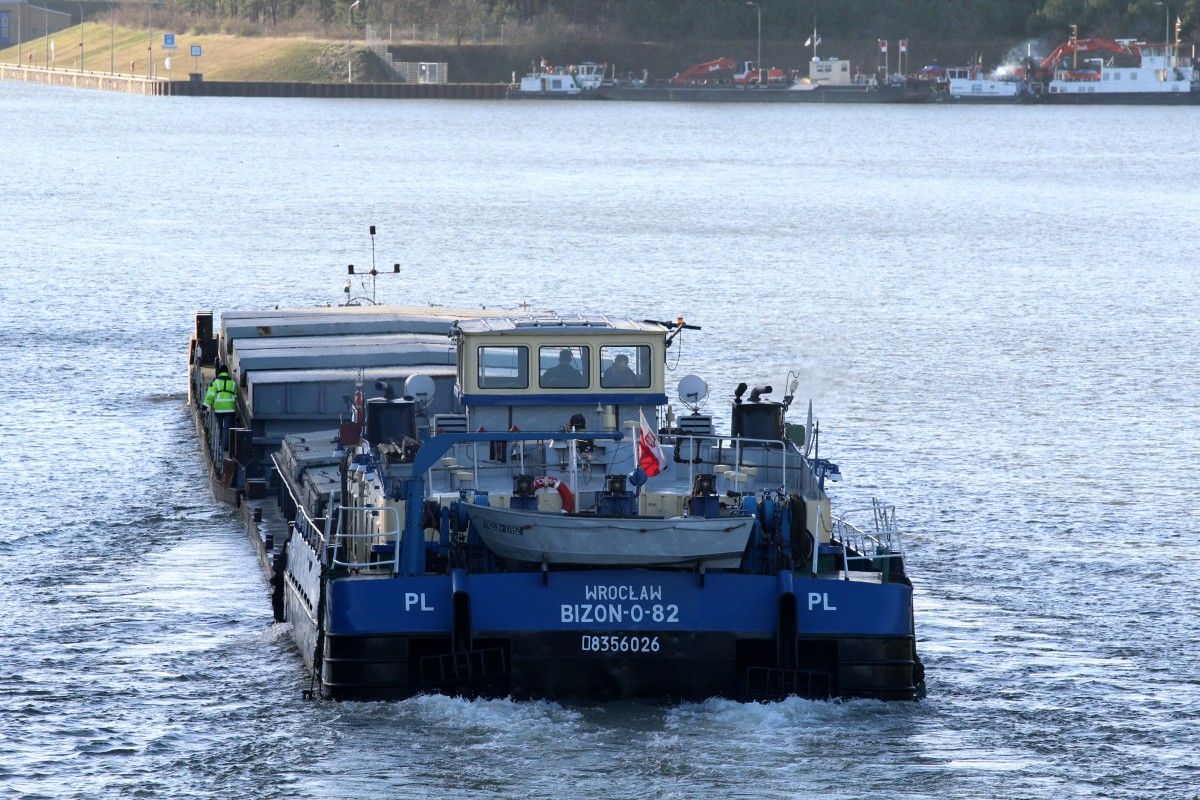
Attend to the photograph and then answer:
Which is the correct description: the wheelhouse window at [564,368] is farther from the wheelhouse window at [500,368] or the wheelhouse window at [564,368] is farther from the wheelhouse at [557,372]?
the wheelhouse window at [500,368]

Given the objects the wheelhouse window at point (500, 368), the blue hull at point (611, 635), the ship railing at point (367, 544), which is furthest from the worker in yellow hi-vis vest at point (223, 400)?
the blue hull at point (611, 635)

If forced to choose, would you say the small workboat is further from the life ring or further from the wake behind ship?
the life ring

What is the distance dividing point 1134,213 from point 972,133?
248 feet

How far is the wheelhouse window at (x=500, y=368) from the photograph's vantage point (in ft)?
90.1

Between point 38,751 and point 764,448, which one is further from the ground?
point 764,448

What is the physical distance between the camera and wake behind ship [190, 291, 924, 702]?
927 inches

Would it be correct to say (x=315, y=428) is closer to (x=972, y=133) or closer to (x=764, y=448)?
(x=764, y=448)

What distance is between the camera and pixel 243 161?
489ft

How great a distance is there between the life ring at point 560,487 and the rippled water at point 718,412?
104 inches

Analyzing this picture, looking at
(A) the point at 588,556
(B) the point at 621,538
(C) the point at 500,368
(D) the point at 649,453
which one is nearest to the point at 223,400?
(C) the point at 500,368

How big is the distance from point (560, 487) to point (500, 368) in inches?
118

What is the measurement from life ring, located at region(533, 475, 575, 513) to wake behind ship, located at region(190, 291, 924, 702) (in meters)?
0.04

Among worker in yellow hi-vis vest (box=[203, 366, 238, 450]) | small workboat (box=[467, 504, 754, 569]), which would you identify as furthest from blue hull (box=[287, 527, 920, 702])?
worker in yellow hi-vis vest (box=[203, 366, 238, 450])

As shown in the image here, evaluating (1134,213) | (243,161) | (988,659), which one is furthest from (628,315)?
(243,161)
